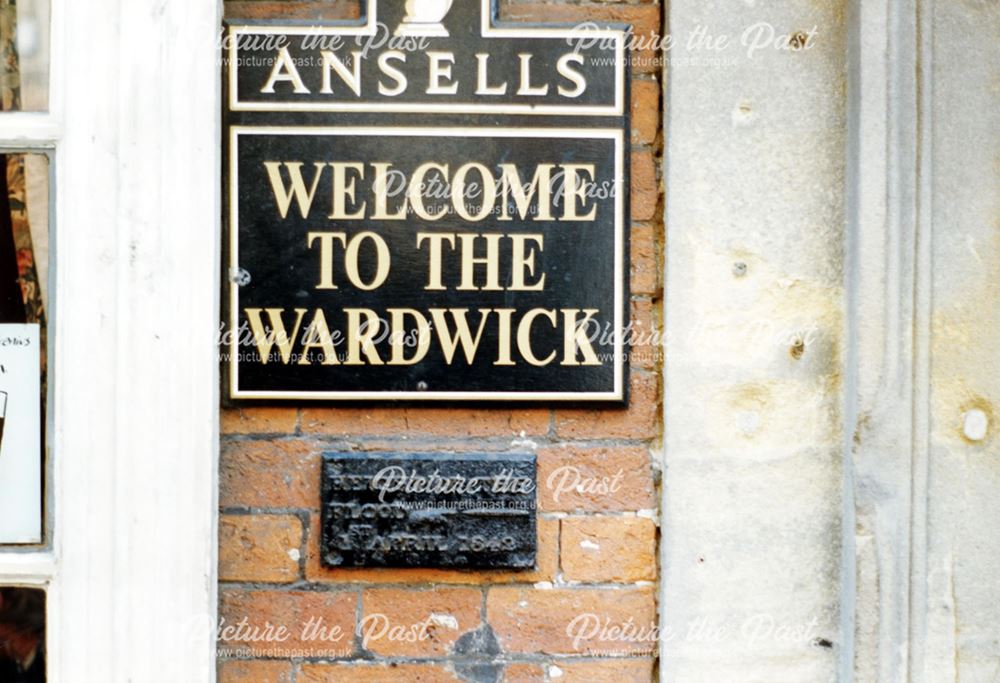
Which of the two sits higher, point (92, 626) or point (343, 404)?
point (343, 404)

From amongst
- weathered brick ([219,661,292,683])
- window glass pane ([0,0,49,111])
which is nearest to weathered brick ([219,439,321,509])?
weathered brick ([219,661,292,683])

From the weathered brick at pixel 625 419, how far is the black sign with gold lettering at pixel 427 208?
0.03 metres

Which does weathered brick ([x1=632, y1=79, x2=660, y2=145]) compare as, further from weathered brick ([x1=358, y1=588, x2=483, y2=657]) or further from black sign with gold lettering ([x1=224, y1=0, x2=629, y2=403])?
weathered brick ([x1=358, y1=588, x2=483, y2=657])

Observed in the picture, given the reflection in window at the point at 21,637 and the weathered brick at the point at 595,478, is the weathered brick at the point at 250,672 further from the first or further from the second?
the weathered brick at the point at 595,478

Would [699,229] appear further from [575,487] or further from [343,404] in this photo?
[343,404]

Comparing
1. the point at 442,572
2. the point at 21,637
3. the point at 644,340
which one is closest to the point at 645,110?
the point at 644,340

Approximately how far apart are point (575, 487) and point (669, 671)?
333 millimetres

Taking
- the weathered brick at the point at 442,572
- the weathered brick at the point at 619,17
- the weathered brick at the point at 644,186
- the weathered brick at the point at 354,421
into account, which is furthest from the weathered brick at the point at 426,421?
the weathered brick at the point at 619,17

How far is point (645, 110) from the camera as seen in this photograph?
147cm

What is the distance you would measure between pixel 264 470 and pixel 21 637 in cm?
46

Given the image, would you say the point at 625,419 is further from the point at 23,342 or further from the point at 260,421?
the point at 23,342

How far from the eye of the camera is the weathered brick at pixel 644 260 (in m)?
1.47

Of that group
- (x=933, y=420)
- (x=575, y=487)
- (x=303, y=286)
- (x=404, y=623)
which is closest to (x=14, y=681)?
(x=404, y=623)

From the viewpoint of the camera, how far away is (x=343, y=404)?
1.46 metres
